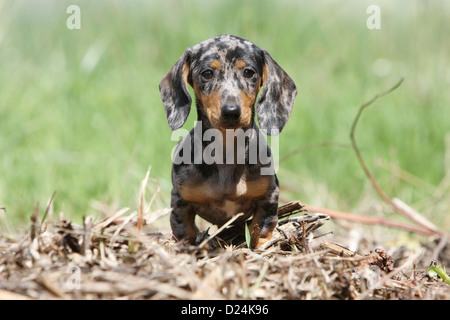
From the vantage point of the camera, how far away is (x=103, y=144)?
19.8ft

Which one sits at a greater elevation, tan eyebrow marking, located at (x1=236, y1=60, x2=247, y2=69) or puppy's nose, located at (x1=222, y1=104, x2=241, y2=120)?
tan eyebrow marking, located at (x1=236, y1=60, x2=247, y2=69)

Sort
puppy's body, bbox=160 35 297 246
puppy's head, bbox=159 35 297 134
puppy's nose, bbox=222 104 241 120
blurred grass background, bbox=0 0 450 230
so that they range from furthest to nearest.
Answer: blurred grass background, bbox=0 0 450 230, puppy's body, bbox=160 35 297 246, puppy's head, bbox=159 35 297 134, puppy's nose, bbox=222 104 241 120

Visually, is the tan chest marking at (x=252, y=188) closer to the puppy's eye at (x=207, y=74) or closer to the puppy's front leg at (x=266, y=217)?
the puppy's front leg at (x=266, y=217)

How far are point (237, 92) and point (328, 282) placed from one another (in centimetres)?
120

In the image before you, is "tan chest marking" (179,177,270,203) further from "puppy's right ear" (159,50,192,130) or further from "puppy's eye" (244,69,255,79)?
"puppy's eye" (244,69,255,79)

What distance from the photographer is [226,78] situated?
3229mm

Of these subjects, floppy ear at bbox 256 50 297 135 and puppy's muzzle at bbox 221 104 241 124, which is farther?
floppy ear at bbox 256 50 297 135

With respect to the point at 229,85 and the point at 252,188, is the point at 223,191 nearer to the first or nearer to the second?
the point at 252,188

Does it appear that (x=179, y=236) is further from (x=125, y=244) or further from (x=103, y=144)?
(x=103, y=144)

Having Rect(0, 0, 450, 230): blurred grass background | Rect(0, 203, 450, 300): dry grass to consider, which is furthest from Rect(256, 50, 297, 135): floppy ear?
Rect(0, 0, 450, 230): blurred grass background

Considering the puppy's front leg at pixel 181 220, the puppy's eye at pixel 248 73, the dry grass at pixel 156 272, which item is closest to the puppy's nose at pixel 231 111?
the puppy's eye at pixel 248 73

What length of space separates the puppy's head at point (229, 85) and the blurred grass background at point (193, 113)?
5.26 feet

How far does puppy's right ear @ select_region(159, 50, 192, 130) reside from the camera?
3400mm

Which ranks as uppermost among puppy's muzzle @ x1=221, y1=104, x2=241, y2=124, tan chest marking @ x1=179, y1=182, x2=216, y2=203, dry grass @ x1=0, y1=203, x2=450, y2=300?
puppy's muzzle @ x1=221, y1=104, x2=241, y2=124
